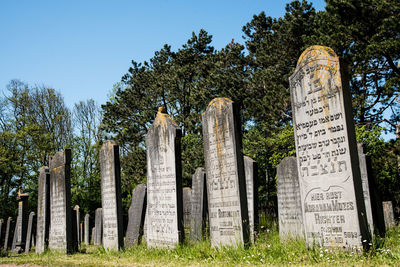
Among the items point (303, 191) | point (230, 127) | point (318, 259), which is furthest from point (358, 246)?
point (230, 127)

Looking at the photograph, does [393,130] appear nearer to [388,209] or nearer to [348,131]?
[388,209]

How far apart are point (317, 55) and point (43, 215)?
9.42 m

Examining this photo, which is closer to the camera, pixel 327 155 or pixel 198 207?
pixel 327 155

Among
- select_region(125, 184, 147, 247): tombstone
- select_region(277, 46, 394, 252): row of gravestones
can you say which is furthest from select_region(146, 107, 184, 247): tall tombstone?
select_region(277, 46, 394, 252): row of gravestones

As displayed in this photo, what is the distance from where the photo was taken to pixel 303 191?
597 cm

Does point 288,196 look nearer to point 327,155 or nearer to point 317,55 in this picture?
point 327,155

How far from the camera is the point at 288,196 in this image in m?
9.27

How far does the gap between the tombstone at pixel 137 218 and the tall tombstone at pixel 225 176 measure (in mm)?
3826

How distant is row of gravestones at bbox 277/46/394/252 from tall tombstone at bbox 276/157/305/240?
3.11 metres

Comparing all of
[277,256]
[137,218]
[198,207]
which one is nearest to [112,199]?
[137,218]

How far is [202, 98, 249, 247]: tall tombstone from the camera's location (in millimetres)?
6867

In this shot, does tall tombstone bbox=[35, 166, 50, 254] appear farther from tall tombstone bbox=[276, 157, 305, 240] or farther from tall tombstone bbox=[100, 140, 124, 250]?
tall tombstone bbox=[276, 157, 305, 240]

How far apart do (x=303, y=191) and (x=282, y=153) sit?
49.5 feet

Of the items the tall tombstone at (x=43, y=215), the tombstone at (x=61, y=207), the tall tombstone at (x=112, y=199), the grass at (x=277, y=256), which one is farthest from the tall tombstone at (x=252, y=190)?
the tall tombstone at (x=43, y=215)
